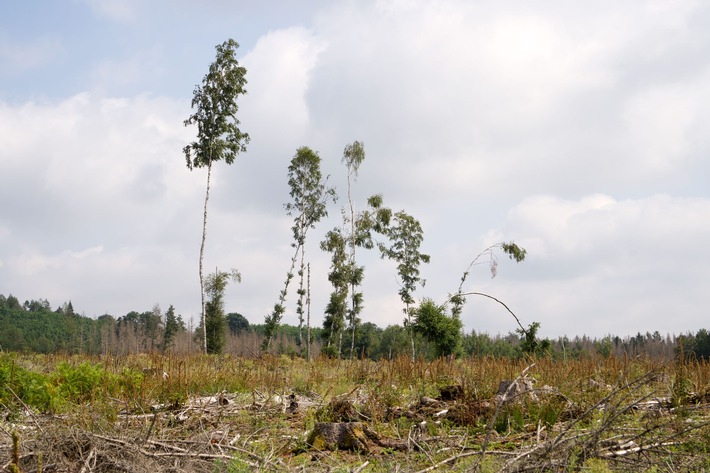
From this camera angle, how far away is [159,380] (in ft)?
28.7

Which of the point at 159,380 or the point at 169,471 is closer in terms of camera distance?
the point at 169,471

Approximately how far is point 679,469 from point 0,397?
8327mm

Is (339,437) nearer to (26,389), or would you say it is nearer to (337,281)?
(26,389)

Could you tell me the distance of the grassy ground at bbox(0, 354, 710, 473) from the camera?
479 centimetres

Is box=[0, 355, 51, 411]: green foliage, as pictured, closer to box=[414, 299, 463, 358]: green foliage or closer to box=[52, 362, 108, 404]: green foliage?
box=[52, 362, 108, 404]: green foliage

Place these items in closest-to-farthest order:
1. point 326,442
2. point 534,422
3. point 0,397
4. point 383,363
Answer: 1. point 326,442
2. point 534,422
3. point 0,397
4. point 383,363

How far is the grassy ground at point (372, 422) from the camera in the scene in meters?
4.79

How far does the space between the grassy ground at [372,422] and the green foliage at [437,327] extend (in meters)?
15.9

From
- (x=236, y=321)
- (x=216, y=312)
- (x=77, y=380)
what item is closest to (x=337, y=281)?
(x=216, y=312)

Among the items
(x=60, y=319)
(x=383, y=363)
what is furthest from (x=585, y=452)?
(x=60, y=319)

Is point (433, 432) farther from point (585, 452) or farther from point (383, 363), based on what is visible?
point (383, 363)

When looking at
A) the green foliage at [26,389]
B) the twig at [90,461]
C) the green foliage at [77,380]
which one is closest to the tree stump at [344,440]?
the twig at [90,461]

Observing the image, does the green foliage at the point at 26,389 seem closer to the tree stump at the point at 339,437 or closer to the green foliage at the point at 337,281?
the tree stump at the point at 339,437

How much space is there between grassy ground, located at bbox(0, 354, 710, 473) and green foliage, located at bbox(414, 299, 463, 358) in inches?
626
